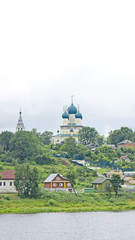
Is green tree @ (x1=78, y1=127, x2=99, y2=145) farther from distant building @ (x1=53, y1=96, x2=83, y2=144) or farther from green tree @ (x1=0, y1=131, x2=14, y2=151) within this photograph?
green tree @ (x1=0, y1=131, x2=14, y2=151)

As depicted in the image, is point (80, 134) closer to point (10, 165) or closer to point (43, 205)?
point (10, 165)

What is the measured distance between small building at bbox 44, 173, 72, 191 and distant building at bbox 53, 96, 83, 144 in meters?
52.6

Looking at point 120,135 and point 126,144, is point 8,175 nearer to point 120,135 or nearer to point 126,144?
point 126,144

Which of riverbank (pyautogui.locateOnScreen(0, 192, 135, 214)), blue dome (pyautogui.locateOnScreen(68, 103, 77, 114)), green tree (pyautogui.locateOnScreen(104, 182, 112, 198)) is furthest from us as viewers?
blue dome (pyautogui.locateOnScreen(68, 103, 77, 114))

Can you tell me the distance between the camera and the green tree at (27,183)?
68062 millimetres

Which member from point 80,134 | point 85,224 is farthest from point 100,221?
point 80,134

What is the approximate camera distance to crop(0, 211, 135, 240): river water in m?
45.5

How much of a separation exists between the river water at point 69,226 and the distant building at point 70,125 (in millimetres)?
69928

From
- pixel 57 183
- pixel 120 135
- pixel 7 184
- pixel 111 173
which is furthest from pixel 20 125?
pixel 7 184

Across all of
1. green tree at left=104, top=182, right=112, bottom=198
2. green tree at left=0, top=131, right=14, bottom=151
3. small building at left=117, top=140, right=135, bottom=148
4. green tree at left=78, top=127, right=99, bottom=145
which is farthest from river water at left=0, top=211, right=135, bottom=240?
green tree at left=78, top=127, right=99, bottom=145

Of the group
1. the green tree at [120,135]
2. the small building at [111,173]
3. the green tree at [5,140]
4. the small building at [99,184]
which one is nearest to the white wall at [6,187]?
the small building at [99,184]

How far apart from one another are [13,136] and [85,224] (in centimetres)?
5596

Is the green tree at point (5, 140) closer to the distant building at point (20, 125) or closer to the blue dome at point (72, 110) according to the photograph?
the distant building at point (20, 125)

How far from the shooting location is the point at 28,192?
68312 mm
